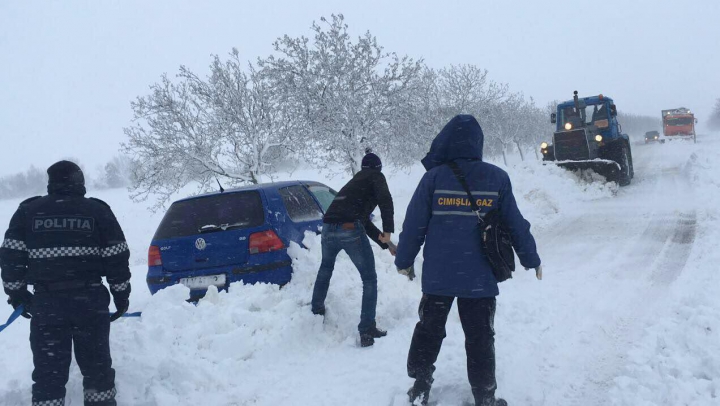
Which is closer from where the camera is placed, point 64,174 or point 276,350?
point 64,174

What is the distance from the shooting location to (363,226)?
173 inches

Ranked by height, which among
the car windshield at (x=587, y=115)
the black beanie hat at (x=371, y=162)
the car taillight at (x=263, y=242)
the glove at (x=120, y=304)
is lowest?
the glove at (x=120, y=304)

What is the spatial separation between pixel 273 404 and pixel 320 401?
1.18 ft

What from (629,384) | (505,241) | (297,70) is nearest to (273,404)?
(505,241)

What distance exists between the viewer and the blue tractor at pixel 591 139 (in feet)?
46.4

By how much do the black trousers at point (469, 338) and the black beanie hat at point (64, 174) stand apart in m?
2.48

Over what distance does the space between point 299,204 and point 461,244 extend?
117 inches

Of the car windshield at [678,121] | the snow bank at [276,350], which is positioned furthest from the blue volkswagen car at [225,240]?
the car windshield at [678,121]

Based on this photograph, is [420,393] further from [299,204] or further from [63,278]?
[299,204]

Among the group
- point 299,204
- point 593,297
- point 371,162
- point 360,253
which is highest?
point 371,162

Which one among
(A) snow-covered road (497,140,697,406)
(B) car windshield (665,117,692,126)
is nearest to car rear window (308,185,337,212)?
(A) snow-covered road (497,140,697,406)

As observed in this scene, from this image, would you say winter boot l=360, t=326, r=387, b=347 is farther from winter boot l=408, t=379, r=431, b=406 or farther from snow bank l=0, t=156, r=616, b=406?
winter boot l=408, t=379, r=431, b=406

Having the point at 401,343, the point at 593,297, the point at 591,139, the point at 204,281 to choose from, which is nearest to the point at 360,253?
the point at 401,343

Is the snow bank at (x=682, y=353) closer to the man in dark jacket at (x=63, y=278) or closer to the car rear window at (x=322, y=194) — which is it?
the man in dark jacket at (x=63, y=278)
